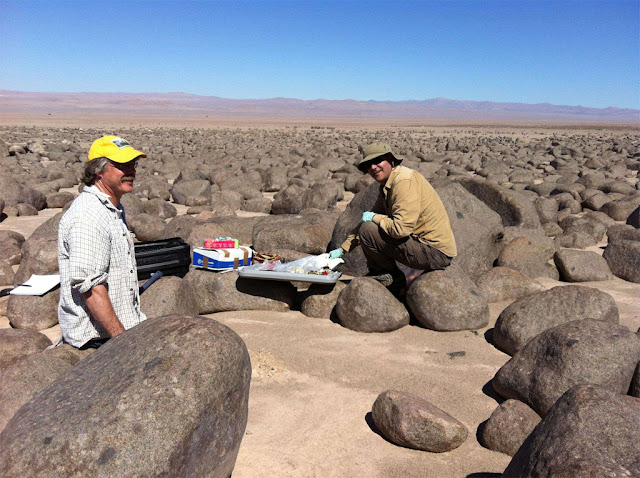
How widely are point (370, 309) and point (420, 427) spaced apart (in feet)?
6.33

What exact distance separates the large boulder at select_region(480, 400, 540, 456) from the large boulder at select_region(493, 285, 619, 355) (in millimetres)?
1315

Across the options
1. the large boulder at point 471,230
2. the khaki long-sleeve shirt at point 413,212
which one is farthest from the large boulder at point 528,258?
the khaki long-sleeve shirt at point 413,212

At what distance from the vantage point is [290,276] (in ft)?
19.0

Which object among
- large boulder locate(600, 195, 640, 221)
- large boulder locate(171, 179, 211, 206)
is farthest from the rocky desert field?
large boulder locate(171, 179, 211, 206)

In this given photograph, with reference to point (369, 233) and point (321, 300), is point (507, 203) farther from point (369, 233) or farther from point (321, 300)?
point (321, 300)

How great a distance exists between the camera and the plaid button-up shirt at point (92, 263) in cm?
363

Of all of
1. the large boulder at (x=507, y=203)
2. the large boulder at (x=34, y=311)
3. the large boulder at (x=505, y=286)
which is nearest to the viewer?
the large boulder at (x=34, y=311)

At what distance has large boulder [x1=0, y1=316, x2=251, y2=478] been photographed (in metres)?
2.51

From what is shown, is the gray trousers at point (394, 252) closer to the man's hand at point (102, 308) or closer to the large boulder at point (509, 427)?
the large boulder at point (509, 427)

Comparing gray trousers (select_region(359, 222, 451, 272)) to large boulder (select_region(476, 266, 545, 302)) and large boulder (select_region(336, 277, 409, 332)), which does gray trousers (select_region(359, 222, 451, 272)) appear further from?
large boulder (select_region(476, 266, 545, 302))

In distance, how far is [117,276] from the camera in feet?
12.9

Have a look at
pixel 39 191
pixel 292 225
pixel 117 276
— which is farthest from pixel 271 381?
pixel 39 191

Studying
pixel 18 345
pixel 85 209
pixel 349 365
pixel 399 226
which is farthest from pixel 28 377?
pixel 399 226

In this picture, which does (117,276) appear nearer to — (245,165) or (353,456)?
(353,456)
